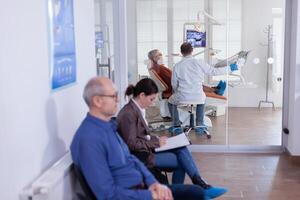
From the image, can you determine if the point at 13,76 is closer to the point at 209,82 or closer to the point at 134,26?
the point at 134,26

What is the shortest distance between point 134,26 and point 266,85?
81.3 inches

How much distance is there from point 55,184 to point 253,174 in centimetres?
276

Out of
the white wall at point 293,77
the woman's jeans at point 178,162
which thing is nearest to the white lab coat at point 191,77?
the white wall at point 293,77

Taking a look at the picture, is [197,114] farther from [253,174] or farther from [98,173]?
[98,173]

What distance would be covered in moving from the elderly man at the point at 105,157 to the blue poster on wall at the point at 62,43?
8.7 inches

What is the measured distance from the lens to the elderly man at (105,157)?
6.23 ft

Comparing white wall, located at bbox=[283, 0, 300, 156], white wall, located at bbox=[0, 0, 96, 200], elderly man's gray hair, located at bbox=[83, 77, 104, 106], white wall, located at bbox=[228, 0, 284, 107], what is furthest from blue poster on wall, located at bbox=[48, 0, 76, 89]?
white wall, located at bbox=[228, 0, 284, 107]

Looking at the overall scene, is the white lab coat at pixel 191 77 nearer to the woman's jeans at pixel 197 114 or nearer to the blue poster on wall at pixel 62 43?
the woman's jeans at pixel 197 114

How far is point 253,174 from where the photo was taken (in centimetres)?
410

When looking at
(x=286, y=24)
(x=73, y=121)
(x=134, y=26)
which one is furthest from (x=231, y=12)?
(x=73, y=121)

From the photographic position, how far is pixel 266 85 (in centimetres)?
573

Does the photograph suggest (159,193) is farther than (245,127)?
No

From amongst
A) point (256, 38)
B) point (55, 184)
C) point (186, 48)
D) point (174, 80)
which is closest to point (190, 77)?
point (174, 80)

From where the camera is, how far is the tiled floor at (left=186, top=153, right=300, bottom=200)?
11.7 feet
